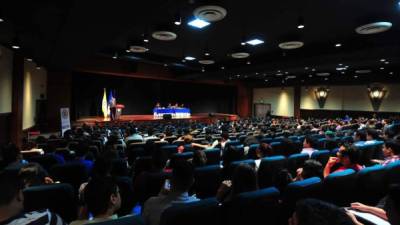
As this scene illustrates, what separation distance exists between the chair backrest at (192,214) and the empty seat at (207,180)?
4.61 ft

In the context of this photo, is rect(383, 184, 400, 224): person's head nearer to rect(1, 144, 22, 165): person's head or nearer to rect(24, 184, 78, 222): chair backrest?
rect(24, 184, 78, 222): chair backrest

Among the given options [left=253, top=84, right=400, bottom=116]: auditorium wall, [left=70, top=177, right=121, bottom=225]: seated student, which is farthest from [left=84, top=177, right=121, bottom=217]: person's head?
[left=253, top=84, right=400, bottom=116]: auditorium wall

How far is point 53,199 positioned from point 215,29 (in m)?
8.25

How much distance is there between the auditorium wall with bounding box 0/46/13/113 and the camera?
29.8ft

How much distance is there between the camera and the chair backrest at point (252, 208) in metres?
2.20

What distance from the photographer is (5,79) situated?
371 inches

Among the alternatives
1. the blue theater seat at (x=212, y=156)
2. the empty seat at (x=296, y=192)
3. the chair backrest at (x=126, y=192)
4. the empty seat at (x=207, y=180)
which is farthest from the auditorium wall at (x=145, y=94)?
the empty seat at (x=296, y=192)

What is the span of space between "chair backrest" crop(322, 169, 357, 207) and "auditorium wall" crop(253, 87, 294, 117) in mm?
21885

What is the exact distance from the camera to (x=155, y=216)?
7.14 ft

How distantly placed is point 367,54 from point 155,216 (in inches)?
431

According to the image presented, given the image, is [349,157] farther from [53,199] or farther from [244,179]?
[53,199]

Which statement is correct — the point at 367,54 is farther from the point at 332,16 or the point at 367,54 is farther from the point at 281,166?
the point at 281,166

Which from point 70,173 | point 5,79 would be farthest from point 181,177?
point 5,79

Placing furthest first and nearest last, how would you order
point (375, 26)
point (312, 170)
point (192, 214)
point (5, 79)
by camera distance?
point (5, 79) → point (375, 26) → point (312, 170) → point (192, 214)
